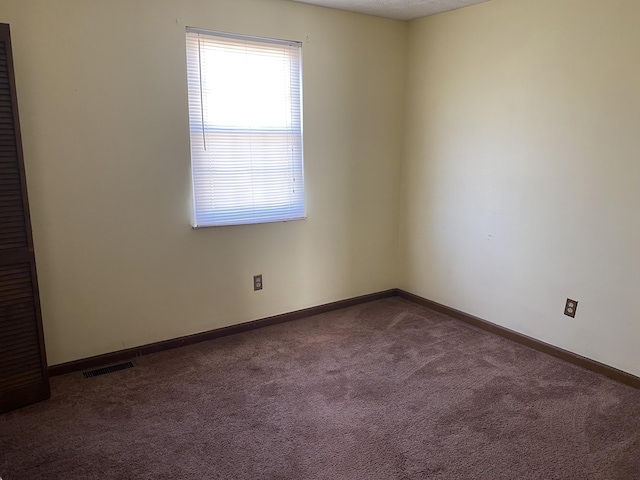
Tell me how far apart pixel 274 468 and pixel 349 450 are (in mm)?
363

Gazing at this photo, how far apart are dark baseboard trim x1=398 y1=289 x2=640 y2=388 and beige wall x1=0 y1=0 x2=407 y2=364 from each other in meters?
0.88

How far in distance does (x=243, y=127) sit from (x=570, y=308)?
2550 mm

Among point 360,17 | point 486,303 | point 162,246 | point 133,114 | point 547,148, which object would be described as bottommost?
point 486,303

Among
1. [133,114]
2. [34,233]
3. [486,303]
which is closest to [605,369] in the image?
[486,303]

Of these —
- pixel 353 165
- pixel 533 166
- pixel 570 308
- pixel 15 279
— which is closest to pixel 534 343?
pixel 570 308

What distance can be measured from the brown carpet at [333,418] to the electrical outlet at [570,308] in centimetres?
33

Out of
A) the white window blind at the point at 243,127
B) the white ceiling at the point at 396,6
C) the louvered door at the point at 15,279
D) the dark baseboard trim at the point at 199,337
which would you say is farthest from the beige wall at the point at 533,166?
the louvered door at the point at 15,279

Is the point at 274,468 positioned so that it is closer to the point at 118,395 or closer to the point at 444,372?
the point at 118,395

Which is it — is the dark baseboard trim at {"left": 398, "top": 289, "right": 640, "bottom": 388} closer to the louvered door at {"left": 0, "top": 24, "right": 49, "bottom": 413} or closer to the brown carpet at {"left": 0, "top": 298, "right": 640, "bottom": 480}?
the brown carpet at {"left": 0, "top": 298, "right": 640, "bottom": 480}

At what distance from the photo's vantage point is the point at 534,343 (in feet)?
10.5

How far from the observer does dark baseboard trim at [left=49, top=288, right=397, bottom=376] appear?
288cm

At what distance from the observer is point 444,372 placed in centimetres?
288

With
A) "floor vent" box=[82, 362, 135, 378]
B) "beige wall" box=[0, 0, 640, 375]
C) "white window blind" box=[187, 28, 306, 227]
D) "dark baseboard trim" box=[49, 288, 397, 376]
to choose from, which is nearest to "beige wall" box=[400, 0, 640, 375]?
"beige wall" box=[0, 0, 640, 375]

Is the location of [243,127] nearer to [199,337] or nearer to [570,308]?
[199,337]
